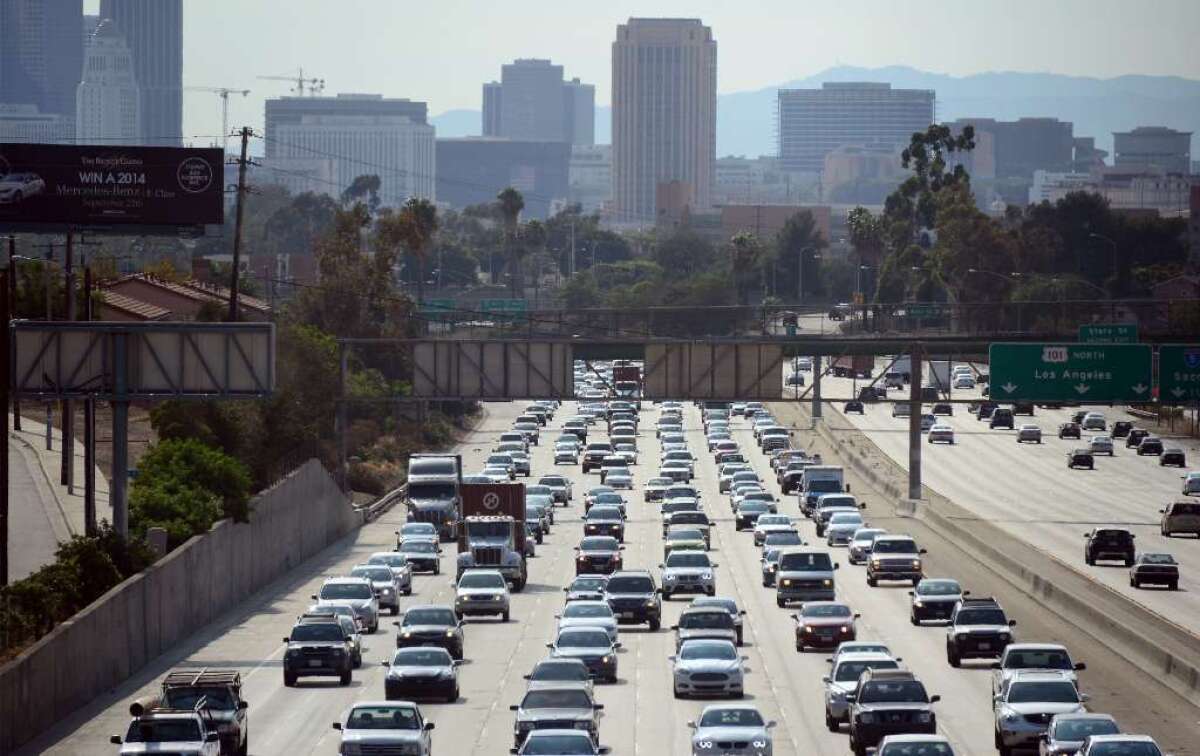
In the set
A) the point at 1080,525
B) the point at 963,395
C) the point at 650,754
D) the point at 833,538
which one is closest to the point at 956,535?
the point at 833,538

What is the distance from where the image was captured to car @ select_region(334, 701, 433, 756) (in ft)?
110

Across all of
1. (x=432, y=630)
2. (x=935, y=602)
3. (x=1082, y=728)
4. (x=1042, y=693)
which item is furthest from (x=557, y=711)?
(x=935, y=602)

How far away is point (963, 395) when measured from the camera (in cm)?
17338

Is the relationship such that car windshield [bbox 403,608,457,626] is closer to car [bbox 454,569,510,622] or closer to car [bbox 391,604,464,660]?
car [bbox 391,604,464,660]

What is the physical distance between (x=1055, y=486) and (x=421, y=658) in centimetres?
7494

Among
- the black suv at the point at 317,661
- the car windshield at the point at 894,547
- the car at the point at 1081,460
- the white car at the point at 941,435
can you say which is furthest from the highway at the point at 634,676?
the white car at the point at 941,435

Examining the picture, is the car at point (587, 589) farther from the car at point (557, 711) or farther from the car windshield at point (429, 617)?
the car at point (557, 711)

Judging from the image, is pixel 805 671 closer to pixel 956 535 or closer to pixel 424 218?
pixel 956 535

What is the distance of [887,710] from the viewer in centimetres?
3612

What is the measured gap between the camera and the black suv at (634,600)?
56844mm

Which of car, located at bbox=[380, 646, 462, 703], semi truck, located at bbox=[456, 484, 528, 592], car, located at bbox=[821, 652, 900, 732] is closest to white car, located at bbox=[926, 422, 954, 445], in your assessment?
semi truck, located at bbox=[456, 484, 528, 592]

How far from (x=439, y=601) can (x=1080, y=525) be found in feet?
119

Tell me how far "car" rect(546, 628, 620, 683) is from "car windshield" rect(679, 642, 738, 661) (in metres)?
1.94

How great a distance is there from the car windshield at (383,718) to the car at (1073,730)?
28.6 feet
